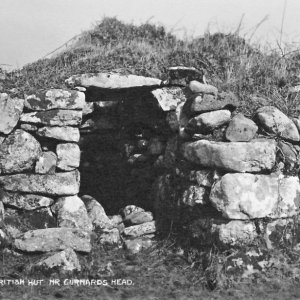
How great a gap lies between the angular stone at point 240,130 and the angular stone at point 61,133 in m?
2.04

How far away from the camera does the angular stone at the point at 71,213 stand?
241 inches

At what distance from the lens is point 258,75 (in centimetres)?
693

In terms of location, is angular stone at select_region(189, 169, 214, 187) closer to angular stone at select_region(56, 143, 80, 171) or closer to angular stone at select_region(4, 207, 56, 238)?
angular stone at select_region(56, 143, 80, 171)

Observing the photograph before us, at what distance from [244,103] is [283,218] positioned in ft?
5.10

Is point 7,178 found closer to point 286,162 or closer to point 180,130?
point 180,130

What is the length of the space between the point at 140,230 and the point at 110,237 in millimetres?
401

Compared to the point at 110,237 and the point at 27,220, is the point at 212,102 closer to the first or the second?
the point at 110,237

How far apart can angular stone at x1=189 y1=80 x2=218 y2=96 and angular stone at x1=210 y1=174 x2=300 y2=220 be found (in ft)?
4.19

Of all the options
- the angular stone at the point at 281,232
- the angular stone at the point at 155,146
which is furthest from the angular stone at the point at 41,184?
the angular stone at the point at 281,232

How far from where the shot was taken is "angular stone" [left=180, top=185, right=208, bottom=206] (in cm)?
548

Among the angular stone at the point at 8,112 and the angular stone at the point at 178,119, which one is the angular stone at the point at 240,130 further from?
the angular stone at the point at 8,112

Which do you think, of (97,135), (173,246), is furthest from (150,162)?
(173,246)

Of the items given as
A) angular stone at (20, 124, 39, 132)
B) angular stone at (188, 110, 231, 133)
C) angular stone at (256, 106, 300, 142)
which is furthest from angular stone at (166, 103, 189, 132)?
angular stone at (20, 124, 39, 132)

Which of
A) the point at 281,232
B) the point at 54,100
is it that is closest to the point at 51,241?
the point at 54,100
